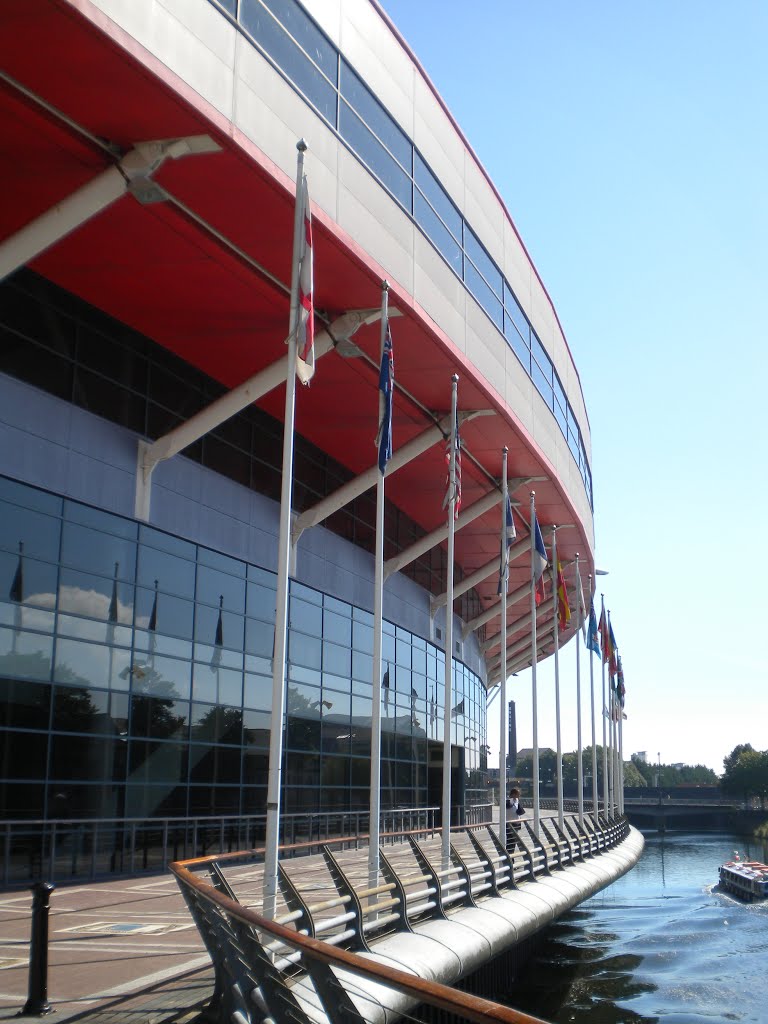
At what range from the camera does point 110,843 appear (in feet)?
59.0

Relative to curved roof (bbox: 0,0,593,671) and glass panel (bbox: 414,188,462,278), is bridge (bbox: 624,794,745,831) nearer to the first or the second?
glass panel (bbox: 414,188,462,278)

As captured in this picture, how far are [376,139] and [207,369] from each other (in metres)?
5.28

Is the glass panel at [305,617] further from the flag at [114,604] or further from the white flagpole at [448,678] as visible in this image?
the flag at [114,604]

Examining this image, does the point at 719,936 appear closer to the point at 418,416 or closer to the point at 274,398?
the point at 418,416

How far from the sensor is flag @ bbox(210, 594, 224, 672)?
2147 centimetres

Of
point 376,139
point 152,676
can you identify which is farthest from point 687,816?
point 376,139

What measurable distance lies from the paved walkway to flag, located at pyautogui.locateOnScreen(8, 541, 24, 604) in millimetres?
4241

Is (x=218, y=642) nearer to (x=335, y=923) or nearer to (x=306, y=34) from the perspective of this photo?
(x=306, y=34)

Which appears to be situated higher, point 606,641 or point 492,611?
point 492,611

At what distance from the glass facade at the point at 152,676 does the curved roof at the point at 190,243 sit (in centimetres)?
359

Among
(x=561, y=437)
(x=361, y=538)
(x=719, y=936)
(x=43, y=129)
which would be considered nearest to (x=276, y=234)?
(x=43, y=129)

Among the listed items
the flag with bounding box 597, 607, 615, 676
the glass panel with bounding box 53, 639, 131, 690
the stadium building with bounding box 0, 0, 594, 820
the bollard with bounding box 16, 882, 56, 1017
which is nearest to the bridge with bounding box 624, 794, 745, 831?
the flag with bounding box 597, 607, 615, 676

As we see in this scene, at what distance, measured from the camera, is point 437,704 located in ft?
113

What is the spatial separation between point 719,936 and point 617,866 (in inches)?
280
